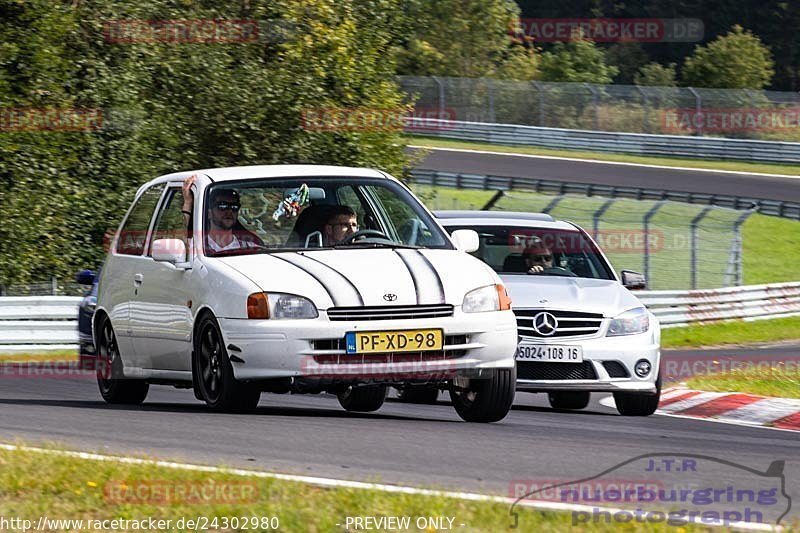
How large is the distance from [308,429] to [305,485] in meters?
2.11

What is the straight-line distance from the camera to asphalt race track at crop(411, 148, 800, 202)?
136 ft

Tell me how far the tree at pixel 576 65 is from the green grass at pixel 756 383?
169 ft

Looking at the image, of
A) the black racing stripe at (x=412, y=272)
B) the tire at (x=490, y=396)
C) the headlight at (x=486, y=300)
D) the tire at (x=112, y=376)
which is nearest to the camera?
the black racing stripe at (x=412, y=272)

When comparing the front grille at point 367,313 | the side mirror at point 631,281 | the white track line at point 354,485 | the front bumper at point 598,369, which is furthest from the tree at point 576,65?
the white track line at point 354,485

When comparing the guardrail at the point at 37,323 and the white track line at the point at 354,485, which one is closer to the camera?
the white track line at the point at 354,485

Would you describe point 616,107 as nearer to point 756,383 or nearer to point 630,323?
point 756,383

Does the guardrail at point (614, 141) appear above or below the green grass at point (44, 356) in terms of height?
below

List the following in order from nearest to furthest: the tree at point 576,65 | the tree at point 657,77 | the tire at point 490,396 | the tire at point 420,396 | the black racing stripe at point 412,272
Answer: the black racing stripe at point 412,272, the tire at point 490,396, the tire at point 420,396, the tree at point 576,65, the tree at point 657,77

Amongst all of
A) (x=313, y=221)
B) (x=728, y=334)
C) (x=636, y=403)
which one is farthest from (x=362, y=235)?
(x=728, y=334)

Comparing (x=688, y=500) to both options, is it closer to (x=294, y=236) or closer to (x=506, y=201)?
(x=294, y=236)

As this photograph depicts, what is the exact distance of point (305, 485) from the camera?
6.07 metres

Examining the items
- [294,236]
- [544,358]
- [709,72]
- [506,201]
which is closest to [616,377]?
[544,358]

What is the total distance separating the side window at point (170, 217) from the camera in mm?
9938

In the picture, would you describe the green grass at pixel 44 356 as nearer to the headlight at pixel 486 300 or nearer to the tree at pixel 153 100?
the tree at pixel 153 100
